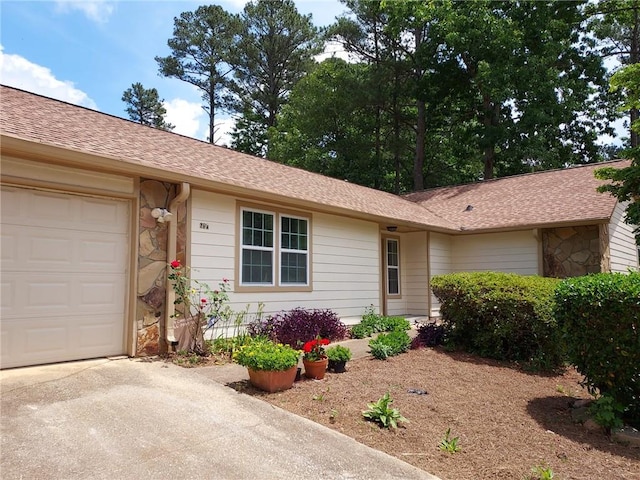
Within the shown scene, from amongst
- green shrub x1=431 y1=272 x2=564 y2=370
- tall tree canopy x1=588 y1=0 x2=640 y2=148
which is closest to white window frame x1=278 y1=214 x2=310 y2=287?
green shrub x1=431 y1=272 x2=564 y2=370

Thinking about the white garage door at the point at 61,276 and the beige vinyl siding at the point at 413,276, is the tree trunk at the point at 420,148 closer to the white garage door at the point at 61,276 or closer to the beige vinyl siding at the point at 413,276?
the beige vinyl siding at the point at 413,276

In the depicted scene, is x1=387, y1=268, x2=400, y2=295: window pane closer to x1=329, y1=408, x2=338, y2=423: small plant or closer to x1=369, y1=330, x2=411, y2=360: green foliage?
x1=369, y1=330, x2=411, y2=360: green foliage

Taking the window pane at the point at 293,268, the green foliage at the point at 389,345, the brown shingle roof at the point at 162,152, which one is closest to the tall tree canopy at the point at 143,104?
the brown shingle roof at the point at 162,152

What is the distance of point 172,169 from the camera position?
6551 mm

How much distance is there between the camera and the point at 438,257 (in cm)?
1291

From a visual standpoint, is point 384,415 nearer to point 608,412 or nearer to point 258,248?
point 608,412

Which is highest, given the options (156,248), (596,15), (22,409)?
(596,15)

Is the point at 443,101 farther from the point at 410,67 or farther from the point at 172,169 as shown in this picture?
the point at 172,169

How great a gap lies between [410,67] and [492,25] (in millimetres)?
4756

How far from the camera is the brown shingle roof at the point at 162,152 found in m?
5.87

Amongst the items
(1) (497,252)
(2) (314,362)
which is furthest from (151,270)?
(1) (497,252)

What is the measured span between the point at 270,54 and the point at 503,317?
2423cm

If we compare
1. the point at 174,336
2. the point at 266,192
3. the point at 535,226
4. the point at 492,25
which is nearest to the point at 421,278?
the point at 535,226

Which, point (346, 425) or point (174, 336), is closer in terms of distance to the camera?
point (346, 425)
